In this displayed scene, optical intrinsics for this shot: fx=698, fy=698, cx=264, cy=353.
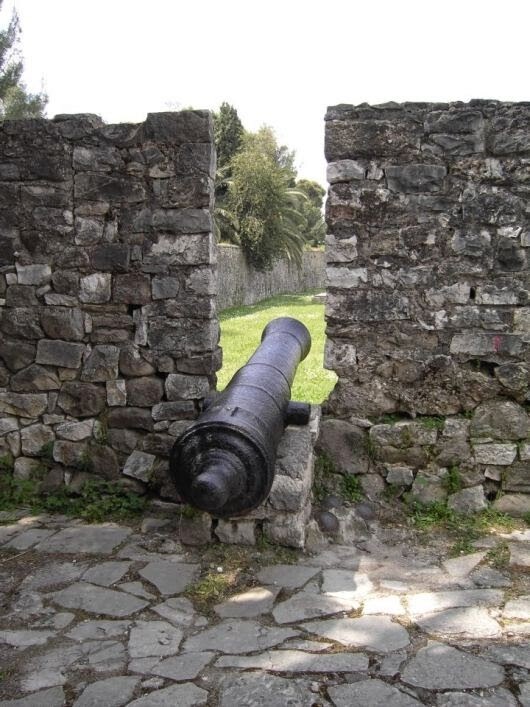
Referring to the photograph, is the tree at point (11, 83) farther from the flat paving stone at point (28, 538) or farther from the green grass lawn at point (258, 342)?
the flat paving stone at point (28, 538)

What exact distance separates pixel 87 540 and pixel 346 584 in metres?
1.73

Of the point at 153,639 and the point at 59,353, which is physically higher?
the point at 59,353

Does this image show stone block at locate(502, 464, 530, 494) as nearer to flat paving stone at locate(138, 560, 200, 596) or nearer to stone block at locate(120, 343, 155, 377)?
flat paving stone at locate(138, 560, 200, 596)

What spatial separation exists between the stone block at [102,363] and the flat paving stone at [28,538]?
44.0 inches

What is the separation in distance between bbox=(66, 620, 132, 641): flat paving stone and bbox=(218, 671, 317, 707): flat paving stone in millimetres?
708

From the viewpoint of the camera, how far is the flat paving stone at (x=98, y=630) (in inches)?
131

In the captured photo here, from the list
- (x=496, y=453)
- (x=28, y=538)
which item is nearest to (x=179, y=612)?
(x=28, y=538)

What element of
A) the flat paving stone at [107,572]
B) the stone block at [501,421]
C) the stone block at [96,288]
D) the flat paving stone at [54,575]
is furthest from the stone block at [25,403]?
the stone block at [501,421]

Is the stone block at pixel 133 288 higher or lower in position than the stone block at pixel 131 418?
higher

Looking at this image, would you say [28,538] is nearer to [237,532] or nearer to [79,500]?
[79,500]

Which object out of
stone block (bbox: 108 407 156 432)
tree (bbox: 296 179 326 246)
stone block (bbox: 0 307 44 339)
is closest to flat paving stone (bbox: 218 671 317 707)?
stone block (bbox: 108 407 156 432)

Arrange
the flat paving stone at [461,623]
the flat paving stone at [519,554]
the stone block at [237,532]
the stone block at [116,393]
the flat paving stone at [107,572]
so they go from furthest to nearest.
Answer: the stone block at [116,393] < the stone block at [237,532] < the flat paving stone at [519,554] < the flat paving stone at [107,572] < the flat paving stone at [461,623]

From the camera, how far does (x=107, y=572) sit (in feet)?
13.2

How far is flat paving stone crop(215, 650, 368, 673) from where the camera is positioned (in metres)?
2.97
